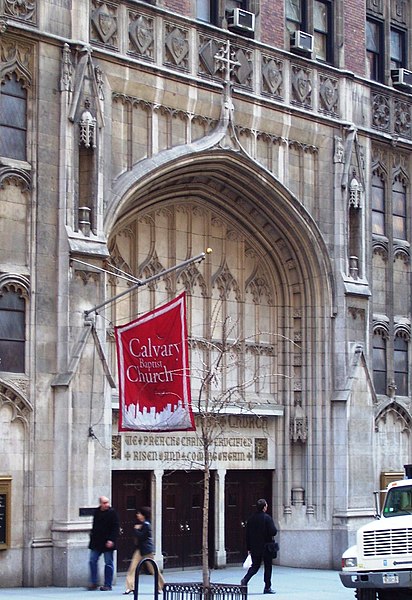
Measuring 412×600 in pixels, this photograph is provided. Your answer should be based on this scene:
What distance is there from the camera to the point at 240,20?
32469mm

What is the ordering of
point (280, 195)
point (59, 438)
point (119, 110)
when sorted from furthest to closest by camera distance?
point (280, 195)
point (119, 110)
point (59, 438)

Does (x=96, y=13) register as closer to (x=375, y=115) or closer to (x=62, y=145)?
(x=62, y=145)

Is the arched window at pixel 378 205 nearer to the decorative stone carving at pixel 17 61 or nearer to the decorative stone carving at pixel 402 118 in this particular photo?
the decorative stone carving at pixel 402 118

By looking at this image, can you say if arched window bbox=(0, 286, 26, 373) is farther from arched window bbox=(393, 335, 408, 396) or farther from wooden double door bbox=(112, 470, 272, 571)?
arched window bbox=(393, 335, 408, 396)

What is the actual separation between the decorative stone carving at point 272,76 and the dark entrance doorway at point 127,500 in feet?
31.0

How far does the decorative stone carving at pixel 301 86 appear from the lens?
33844 millimetres

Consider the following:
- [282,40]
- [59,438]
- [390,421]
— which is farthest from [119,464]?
[282,40]

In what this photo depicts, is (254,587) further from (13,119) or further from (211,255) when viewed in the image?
(13,119)

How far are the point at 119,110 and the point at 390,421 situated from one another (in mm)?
11722

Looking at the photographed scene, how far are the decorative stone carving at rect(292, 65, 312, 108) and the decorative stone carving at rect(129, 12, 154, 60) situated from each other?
490 cm

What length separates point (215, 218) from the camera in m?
33.7

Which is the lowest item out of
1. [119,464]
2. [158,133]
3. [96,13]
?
[119,464]

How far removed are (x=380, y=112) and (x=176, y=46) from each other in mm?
7772

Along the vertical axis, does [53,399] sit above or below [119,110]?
below
